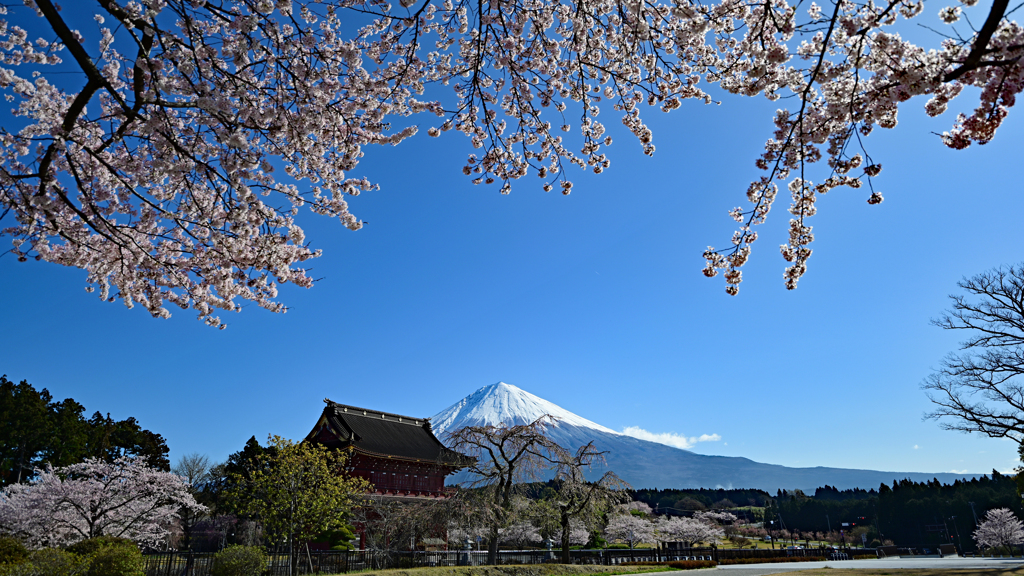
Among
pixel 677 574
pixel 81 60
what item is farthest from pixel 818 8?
pixel 677 574

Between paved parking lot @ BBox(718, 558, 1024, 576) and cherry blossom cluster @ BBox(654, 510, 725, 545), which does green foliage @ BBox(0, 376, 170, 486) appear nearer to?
paved parking lot @ BBox(718, 558, 1024, 576)

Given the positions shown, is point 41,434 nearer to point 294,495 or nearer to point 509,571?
point 294,495

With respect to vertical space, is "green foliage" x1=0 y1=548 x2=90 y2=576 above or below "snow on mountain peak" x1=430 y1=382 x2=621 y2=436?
below

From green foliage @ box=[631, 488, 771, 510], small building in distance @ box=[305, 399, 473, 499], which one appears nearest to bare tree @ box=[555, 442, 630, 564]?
small building in distance @ box=[305, 399, 473, 499]

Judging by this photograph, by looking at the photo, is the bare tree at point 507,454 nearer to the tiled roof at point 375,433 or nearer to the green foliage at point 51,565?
the green foliage at point 51,565

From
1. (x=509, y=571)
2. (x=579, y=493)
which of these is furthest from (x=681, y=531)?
(x=509, y=571)

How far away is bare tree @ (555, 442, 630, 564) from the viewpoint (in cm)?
1664

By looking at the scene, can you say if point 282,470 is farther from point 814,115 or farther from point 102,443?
point 102,443

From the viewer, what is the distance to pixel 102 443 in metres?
30.9

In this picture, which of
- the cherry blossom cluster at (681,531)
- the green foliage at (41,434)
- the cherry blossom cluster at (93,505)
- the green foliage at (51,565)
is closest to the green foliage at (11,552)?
the green foliage at (51,565)

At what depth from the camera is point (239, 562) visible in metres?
12.6

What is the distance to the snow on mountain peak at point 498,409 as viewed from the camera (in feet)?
447

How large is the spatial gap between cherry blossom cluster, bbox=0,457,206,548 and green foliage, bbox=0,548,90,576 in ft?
28.5

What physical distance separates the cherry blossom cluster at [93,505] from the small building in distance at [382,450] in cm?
806
